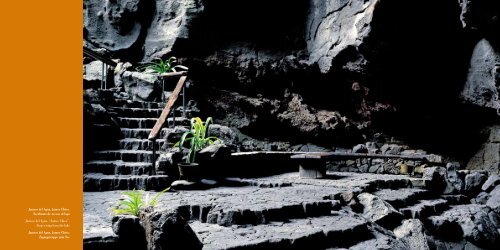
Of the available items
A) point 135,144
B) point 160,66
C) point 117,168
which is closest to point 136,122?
point 135,144

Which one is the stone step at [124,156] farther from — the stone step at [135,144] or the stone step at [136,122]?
the stone step at [136,122]

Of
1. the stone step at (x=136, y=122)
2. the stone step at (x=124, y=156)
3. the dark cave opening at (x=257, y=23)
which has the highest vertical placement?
the dark cave opening at (x=257, y=23)

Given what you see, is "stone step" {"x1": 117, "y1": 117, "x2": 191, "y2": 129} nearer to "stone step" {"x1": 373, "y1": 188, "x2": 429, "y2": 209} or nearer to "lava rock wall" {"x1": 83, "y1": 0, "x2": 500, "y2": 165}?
"lava rock wall" {"x1": 83, "y1": 0, "x2": 500, "y2": 165}

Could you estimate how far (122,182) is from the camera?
572 cm

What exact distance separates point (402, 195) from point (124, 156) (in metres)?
4.71

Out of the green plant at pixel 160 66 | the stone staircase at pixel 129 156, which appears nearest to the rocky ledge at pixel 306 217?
the stone staircase at pixel 129 156

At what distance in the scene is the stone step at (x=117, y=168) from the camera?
243 inches

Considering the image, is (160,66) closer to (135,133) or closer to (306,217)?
(135,133)

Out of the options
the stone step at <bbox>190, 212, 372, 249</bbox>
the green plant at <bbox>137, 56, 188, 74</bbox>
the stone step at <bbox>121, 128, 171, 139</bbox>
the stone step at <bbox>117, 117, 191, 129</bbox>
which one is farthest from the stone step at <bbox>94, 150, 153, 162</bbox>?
the green plant at <bbox>137, 56, 188, 74</bbox>

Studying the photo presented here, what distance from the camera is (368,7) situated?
9.06m

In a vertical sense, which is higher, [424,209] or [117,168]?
[117,168]

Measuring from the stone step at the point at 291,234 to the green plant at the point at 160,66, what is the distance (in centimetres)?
612

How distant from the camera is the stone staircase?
18.8 feet
